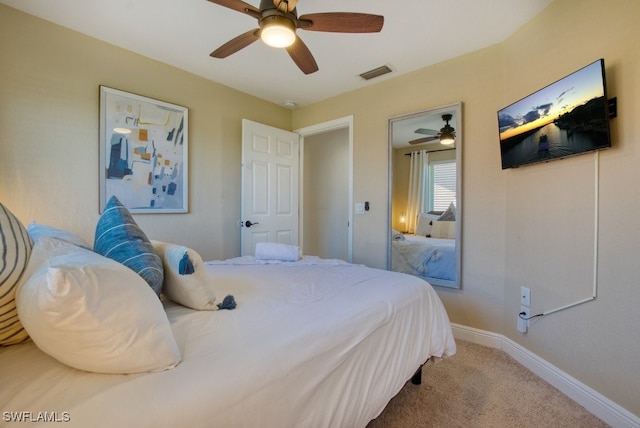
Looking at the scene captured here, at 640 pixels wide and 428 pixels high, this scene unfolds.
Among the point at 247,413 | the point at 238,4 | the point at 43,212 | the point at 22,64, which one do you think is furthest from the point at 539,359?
the point at 22,64

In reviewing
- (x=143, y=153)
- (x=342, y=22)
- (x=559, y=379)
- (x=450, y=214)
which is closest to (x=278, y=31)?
(x=342, y=22)

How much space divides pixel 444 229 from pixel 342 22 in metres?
1.93

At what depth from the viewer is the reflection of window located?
261cm

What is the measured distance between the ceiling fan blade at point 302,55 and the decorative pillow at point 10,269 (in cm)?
166

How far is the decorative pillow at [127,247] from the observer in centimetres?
104

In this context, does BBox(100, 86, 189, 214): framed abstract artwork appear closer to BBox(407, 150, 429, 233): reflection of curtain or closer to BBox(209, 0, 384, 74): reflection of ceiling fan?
BBox(209, 0, 384, 74): reflection of ceiling fan

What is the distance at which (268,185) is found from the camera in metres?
3.48

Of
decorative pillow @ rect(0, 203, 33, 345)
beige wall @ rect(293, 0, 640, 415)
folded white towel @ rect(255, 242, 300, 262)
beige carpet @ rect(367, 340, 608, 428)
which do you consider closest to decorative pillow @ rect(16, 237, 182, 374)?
decorative pillow @ rect(0, 203, 33, 345)

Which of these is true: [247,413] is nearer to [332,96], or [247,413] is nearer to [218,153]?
[218,153]

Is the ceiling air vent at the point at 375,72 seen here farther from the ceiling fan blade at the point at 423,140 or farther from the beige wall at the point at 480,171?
the ceiling fan blade at the point at 423,140

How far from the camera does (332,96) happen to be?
3463mm

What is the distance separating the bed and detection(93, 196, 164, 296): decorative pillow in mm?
182

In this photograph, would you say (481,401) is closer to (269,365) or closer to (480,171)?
(269,365)

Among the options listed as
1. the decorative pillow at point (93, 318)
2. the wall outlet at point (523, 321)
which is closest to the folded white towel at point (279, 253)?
the decorative pillow at point (93, 318)
